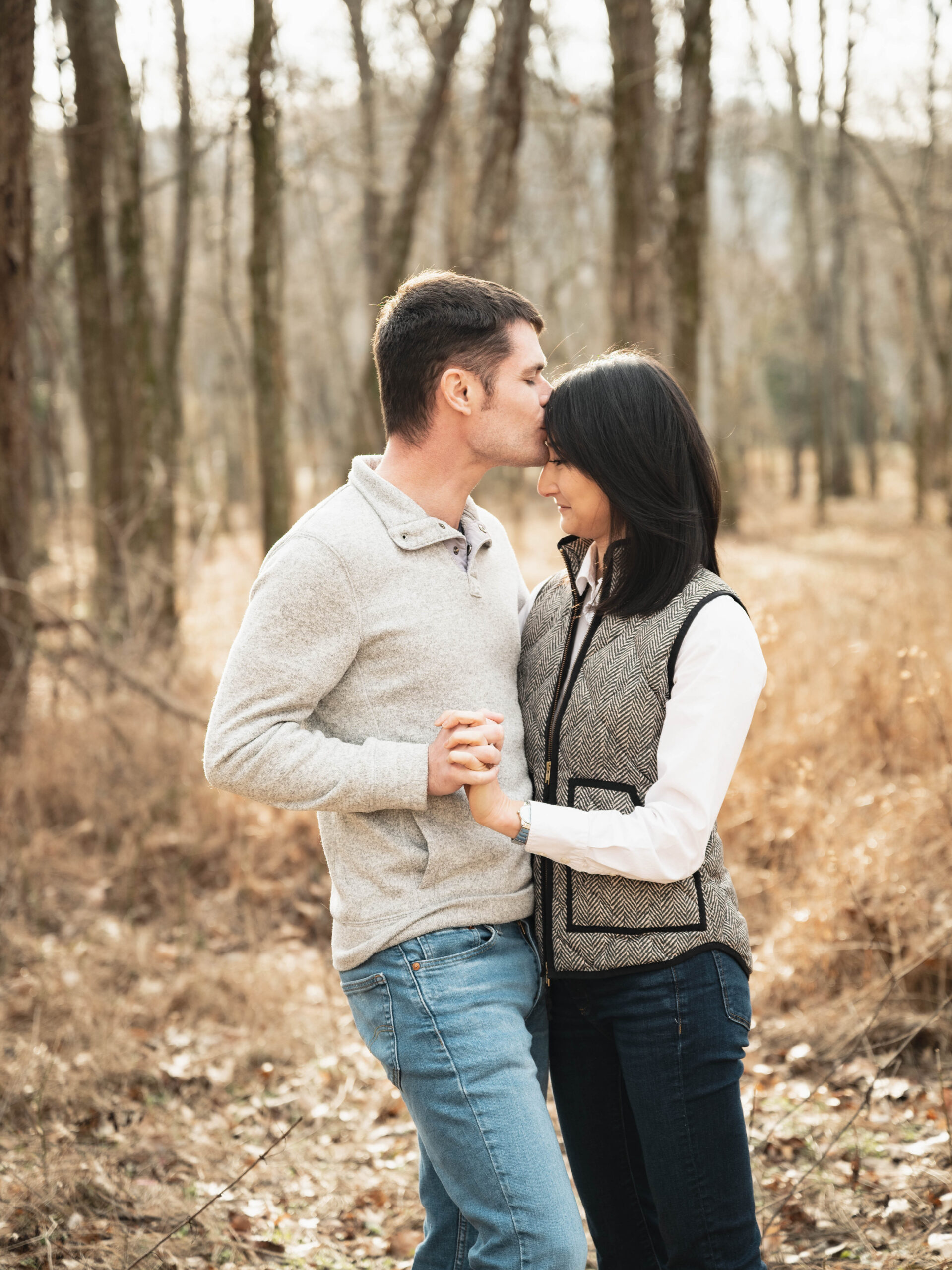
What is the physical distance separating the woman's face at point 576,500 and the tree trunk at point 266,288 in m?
5.88

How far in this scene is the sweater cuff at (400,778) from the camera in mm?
1901

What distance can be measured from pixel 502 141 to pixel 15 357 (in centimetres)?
305

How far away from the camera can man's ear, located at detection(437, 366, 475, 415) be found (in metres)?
2.12

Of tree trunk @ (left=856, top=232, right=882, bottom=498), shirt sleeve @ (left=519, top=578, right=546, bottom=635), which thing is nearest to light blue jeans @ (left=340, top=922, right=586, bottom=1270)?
shirt sleeve @ (left=519, top=578, right=546, bottom=635)

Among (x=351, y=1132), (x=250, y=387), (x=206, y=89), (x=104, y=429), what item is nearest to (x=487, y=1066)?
(x=351, y=1132)

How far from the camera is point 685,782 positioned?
6.24 ft

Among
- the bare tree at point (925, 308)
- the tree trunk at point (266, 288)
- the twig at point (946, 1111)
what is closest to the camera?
the twig at point (946, 1111)

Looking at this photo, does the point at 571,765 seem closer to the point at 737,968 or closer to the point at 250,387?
the point at 737,968

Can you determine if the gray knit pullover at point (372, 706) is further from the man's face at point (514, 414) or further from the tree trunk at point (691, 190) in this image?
the tree trunk at point (691, 190)

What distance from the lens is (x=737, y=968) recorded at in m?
2.04

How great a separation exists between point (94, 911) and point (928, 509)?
1584 cm

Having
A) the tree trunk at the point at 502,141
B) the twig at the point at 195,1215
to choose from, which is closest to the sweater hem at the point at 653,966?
the twig at the point at 195,1215

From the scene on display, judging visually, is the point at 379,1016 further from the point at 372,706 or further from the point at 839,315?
the point at 839,315

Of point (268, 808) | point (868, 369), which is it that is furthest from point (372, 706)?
point (868, 369)
